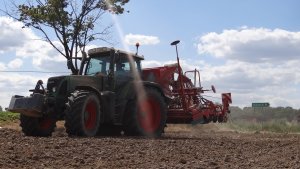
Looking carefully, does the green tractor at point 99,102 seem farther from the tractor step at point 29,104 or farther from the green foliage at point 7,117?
the green foliage at point 7,117

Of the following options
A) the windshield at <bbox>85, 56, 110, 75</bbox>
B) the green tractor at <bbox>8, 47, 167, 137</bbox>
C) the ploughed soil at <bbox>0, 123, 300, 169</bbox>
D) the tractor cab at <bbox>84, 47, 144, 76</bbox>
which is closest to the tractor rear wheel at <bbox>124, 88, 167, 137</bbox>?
the green tractor at <bbox>8, 47, 167, 137</bbox>

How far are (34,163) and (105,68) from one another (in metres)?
6.98

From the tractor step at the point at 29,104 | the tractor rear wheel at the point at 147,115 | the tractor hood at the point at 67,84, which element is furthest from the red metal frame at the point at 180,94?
the tractor step at the point at 29,104

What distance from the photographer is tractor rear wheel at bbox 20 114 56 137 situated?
13.4 meters

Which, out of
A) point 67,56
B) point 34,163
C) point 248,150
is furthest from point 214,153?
point 67,56

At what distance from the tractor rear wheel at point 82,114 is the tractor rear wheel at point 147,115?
4.88 ft

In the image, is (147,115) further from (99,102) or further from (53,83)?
(53,83)

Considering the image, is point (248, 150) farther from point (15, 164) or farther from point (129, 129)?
point (15, 164)

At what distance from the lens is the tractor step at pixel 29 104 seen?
1224cm

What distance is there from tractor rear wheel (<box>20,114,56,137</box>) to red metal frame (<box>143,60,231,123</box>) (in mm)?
3499

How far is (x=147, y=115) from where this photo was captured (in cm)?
1444

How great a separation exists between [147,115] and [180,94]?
2.20 m

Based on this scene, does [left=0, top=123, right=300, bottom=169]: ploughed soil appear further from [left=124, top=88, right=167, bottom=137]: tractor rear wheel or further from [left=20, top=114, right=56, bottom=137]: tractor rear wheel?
[left=20, top=114, right=56, bottom=137]: tractor rear wheel

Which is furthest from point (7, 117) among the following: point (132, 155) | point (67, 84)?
point (132, 155)
